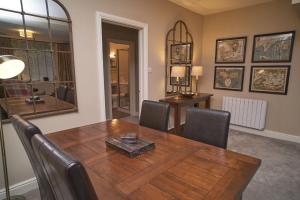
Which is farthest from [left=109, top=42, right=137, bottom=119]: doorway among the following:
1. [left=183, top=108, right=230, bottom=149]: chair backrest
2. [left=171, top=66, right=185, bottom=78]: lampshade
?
[left=183, top=108, right=230, bottom=149]: chair backrest

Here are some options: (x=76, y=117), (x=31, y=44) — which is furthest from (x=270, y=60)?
(x=31, y=44)

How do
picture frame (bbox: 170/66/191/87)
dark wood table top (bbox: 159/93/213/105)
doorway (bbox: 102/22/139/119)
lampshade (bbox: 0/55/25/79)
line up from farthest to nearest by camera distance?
doorway (bbox: 102/22/139/119) → picture frame (bbox: 170/66/191/87) → dark wood table top (bbox: 159/93/213/105) → lampshade (bbox: 0/55/25/79)

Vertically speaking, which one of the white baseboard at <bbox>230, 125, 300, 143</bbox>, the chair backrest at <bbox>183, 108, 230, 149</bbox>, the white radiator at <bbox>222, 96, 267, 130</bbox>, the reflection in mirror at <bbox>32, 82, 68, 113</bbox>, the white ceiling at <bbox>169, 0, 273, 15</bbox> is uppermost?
the white ceiling at <bbox>169, 0, 273, 15</bbox>

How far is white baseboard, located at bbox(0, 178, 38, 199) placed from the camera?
1859mm

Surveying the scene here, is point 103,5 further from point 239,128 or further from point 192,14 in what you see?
point 239,128

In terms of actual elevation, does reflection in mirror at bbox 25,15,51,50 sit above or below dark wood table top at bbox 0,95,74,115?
above

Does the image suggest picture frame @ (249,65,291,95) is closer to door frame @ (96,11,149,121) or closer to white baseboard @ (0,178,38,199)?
door frame @ (96,11,149,121)

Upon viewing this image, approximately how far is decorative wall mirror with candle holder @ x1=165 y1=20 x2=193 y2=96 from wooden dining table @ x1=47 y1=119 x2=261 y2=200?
2.21 meters

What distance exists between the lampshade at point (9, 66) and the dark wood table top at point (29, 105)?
480mm

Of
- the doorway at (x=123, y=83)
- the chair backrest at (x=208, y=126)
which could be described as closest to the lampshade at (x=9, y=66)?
the chair backrest at (x=208, y=126)

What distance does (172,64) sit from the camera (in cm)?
359

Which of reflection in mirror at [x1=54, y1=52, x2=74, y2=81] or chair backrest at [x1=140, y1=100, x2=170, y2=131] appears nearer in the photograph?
chair backrest at [x1=140, y1=100, x2=170, y2=131]

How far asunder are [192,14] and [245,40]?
1.26 metres

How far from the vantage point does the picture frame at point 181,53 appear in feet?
11.7
